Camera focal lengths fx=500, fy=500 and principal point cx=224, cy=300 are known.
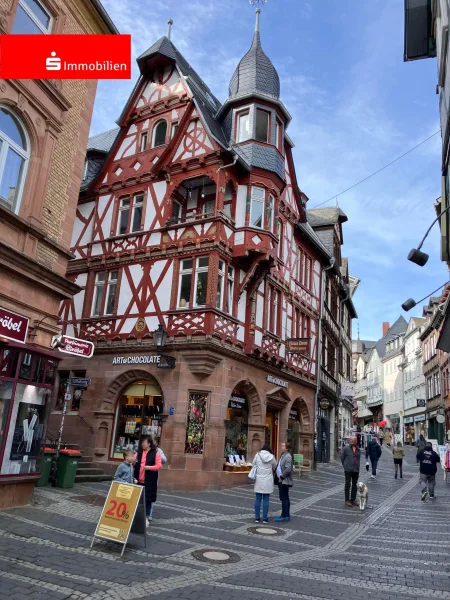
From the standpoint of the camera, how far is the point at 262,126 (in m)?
20.4

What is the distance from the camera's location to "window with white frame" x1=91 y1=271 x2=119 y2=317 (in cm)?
1991

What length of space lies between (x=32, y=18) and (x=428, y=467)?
54.8 feet

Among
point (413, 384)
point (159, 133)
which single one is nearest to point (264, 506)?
point (159, 133)

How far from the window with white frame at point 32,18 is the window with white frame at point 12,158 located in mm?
1934

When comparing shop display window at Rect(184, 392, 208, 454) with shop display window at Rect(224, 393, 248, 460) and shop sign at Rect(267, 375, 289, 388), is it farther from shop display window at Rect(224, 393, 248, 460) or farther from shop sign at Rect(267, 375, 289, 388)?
shop sign at Rect(267, 375, 289, 388)

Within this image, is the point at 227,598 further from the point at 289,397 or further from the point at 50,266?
the point at 289,397

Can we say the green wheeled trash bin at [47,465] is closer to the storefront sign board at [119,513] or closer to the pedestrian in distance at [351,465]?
the storefront sign board at [119,513]

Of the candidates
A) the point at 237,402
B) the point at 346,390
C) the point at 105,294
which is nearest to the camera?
the point at 237,402

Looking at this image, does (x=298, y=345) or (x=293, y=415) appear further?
(x=293, y=415)

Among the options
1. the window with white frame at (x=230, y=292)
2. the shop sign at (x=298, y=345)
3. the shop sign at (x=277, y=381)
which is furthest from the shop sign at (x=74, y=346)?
the shop sign at (x=298, y=345)

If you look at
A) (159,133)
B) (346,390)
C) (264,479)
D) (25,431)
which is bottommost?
(264,479)

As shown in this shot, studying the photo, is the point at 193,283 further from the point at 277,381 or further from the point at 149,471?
the point at 149,471

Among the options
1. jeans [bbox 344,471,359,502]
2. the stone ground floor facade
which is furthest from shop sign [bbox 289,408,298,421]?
jeans [bbox 344,471,359,502]

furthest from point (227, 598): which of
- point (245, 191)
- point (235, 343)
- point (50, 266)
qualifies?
point (245, 191)
